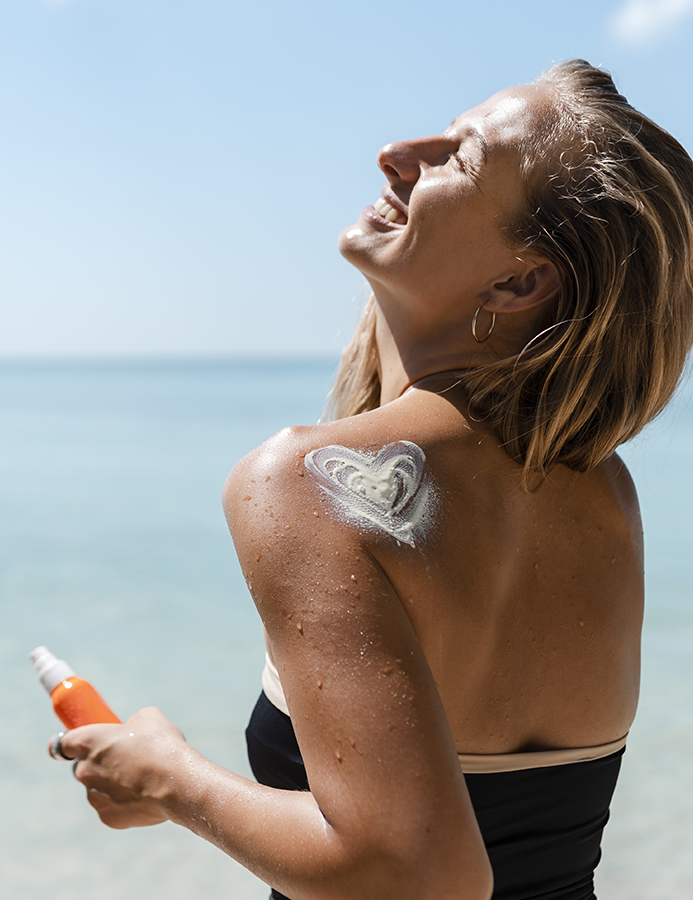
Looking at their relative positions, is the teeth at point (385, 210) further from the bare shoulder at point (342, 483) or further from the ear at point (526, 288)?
the bare shoulder at point (342, 483)

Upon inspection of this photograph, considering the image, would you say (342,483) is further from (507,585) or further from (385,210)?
(385,210)

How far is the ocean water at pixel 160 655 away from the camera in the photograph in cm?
412

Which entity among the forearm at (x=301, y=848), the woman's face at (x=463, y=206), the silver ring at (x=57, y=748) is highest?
the woman's face at (x=463, y=206)

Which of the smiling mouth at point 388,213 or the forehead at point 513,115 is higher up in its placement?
the forehead at point 513,115

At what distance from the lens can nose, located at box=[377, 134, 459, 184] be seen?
4.31 feet

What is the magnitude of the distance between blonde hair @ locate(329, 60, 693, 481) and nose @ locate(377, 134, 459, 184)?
15 cm

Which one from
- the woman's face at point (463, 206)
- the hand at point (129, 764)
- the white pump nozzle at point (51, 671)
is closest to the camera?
the hand at point (129, 764)

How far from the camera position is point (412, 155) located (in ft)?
4.44

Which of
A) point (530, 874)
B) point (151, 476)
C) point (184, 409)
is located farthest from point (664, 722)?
point (184, 409)

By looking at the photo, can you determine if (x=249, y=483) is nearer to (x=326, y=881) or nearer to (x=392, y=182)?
(x=326, y=881)

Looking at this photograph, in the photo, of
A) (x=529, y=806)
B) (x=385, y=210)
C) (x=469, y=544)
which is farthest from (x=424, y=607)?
(x=385, y=210)

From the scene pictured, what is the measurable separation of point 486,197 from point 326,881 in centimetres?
97

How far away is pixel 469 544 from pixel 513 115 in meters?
0.69

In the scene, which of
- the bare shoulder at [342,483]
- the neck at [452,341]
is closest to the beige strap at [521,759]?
the bare shoulder at [342,483]
